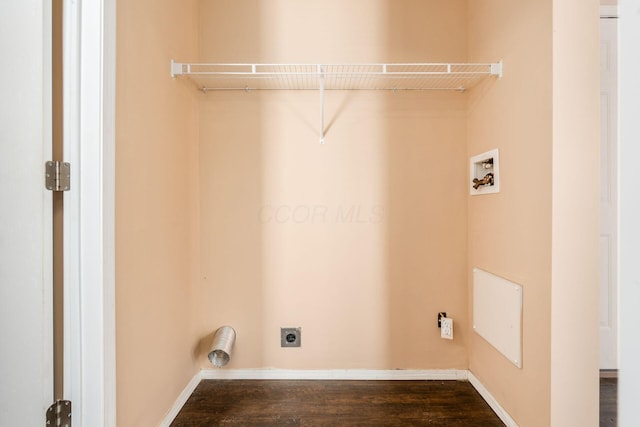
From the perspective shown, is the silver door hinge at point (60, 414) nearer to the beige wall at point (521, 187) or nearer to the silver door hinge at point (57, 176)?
the silver door hinge at point (57, 176)

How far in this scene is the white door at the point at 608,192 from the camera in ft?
4.98

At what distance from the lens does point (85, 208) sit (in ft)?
3.48

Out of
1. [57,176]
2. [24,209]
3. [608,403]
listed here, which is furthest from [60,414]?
[608,403]

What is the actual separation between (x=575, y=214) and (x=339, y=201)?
1.17 m

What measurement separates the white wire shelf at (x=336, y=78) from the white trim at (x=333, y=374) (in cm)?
174

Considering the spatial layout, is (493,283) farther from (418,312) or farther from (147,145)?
(147,145)


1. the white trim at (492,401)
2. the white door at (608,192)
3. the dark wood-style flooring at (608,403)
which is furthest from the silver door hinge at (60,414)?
the white door at (608,192)

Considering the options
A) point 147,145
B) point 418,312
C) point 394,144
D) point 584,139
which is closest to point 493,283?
point 418,312

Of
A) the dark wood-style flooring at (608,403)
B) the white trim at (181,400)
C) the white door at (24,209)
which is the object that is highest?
the white door at (24,209)

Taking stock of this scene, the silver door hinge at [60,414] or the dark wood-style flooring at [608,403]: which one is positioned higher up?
the silver door hinge at [60,414]

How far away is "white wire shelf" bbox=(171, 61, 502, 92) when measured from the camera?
185 centimetres

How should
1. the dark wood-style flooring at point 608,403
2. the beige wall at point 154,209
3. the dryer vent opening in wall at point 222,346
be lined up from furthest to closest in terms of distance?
the dryer vent opening in wall at point 222,346 → the dark wood-style flooring at point 608,403 → the beige wall at point 154,209

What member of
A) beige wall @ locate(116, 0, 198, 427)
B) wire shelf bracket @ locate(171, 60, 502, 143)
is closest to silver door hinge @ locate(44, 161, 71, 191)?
beige wall @ locate(116, 0, 198, 427)

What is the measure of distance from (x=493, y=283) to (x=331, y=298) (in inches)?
36.2
